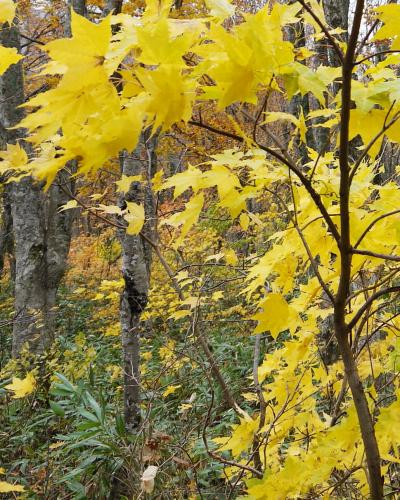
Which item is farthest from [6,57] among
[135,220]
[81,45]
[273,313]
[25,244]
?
[25,244]

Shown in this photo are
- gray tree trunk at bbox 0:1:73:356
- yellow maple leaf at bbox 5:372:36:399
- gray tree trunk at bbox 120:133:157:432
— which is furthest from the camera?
gray tree trunk at bbox 0:1:73:356

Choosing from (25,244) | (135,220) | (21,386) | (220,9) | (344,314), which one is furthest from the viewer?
(25,244)

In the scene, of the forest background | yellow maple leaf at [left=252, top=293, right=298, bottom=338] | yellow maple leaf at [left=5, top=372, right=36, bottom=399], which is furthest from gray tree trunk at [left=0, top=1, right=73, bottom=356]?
yellow maple leaf at [left=252, top=293, right=298, bottom=338]

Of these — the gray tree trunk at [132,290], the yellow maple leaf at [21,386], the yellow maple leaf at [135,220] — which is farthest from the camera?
the yellow maple leaf at [21,386]

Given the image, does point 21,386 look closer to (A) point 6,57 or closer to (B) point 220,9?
(A) point 6,57

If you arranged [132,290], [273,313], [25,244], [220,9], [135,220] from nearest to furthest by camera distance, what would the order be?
1. [220,9]
2. [273,313]
3. [135,220]
4. [132,290]
5. [25,244]

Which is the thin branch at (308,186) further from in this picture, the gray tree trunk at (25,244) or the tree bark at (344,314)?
the gray tree trunk at (25,244)

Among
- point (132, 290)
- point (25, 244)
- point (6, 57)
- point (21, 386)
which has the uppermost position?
point (6, 57)

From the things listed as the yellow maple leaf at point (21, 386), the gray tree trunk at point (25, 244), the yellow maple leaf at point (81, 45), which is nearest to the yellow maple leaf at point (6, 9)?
the yellow maple leaf at point (81, 45)

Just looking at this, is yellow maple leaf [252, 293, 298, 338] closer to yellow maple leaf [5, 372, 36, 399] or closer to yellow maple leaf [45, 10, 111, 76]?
yellow maple leaf [45, 10, 111, 76]

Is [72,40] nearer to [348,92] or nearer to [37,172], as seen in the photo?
[37,172]

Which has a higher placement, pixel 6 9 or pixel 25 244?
pixel 6 9

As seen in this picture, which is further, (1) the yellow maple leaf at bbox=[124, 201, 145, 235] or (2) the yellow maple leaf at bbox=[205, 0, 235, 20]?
(1) the yellow maple leaf at bbox=[124, 201, 145, 235]

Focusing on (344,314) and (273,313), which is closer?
(344,314)
